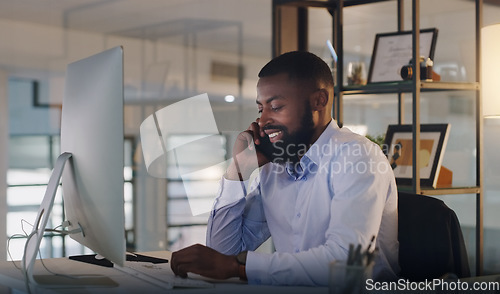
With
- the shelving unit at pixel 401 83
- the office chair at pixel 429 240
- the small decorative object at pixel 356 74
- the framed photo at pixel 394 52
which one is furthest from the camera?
the small decorative object at pixel 356 74

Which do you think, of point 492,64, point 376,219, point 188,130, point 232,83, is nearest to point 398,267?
point 376,219

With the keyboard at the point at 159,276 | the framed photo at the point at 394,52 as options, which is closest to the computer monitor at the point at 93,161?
the keyboard at the point at 159,276

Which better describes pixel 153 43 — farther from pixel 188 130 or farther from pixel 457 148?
pixel 457 148

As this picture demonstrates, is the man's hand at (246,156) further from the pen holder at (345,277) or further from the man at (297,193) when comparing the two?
the pen holder at (345,277)

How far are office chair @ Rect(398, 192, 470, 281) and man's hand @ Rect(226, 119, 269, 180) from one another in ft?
1.46

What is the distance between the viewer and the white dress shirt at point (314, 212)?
5.00 feet

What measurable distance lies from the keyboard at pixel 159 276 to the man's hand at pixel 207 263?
1.1 inches

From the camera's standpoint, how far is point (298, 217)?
1.89m

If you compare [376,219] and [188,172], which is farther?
[188,172]

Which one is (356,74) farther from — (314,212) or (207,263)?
(207,263)

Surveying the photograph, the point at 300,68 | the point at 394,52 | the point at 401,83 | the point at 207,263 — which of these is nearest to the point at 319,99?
the point at 300,68

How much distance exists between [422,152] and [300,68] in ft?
4.34

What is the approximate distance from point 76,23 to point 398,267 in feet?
7.13

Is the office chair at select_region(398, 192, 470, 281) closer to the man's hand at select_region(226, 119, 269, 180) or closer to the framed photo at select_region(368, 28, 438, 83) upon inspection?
the man's hand at select_region(226, 119, 269, 180)
